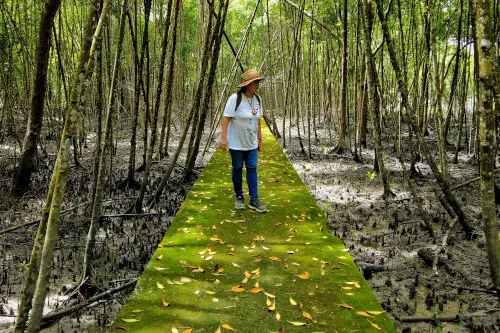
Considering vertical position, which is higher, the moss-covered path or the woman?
the woman

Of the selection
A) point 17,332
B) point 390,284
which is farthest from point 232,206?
point 17,332

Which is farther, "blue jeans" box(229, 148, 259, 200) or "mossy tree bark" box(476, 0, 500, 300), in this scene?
"blue jeans" box(229, 148, 259, 200)

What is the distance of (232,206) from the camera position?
13.1ft

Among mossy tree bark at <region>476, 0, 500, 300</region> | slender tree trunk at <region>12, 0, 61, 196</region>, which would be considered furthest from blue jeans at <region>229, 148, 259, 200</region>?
slender tree trunk at <region>12, 0, 61, 196</region>

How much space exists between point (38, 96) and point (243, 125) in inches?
99.0

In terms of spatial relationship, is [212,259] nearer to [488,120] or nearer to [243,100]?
[243,100]

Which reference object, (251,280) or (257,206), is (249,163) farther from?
(251,280)

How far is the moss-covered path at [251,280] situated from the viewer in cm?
203

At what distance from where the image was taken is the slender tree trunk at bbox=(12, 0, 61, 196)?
4262 mm

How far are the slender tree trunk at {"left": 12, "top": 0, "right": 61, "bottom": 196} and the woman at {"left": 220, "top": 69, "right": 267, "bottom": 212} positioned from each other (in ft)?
7.45

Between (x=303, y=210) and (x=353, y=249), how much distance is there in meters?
0.59

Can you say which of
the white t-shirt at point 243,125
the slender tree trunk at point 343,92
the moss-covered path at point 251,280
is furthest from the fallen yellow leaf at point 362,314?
the slender tree trunk at point 343,92

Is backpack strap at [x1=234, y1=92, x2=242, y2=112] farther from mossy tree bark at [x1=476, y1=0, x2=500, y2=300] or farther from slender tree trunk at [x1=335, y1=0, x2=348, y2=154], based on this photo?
slender tree trunk at [x1=335, y1=0, x2=348, y2=154]

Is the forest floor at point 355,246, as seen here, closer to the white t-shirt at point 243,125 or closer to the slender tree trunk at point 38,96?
the slender tree trunk at point 38,96
